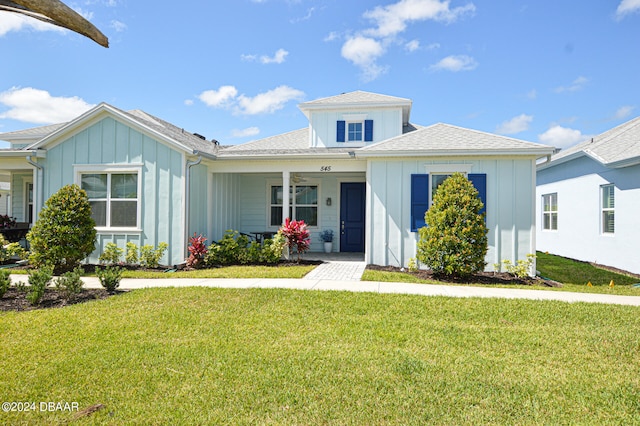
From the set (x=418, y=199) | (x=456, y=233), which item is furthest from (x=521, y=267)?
(x=418, y=199)

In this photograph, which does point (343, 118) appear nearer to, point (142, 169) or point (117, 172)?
point (142, 169)

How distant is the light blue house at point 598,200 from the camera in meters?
9.65

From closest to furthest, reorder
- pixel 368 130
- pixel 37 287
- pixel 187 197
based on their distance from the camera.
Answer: pixel 37 287
pixel 187 197
pixel 368 130

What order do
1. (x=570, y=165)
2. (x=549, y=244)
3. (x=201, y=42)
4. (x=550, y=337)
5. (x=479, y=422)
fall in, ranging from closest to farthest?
(x=479, y=422)
(x=550, y=337)
(x=201, y=42)
(x=570, y=165)
(x=549, y=244)

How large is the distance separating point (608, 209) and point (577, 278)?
136 inches

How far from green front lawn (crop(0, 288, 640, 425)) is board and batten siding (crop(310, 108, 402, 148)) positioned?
8.21 meters

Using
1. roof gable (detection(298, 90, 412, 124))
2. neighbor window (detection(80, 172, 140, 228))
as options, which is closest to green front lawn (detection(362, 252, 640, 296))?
roof gable (detection(298, 90, 412, 124))

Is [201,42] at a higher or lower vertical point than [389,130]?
higher

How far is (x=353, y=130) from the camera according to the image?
1299cm

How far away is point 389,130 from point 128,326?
10483mm

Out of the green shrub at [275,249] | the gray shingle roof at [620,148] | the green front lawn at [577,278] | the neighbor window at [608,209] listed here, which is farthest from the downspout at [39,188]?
the neighbor window at [608,209]

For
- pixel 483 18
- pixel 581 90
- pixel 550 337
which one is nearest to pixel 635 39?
pixel 581 90

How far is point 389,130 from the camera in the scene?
12.7m

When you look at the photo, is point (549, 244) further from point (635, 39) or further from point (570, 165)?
point (635, 39)
